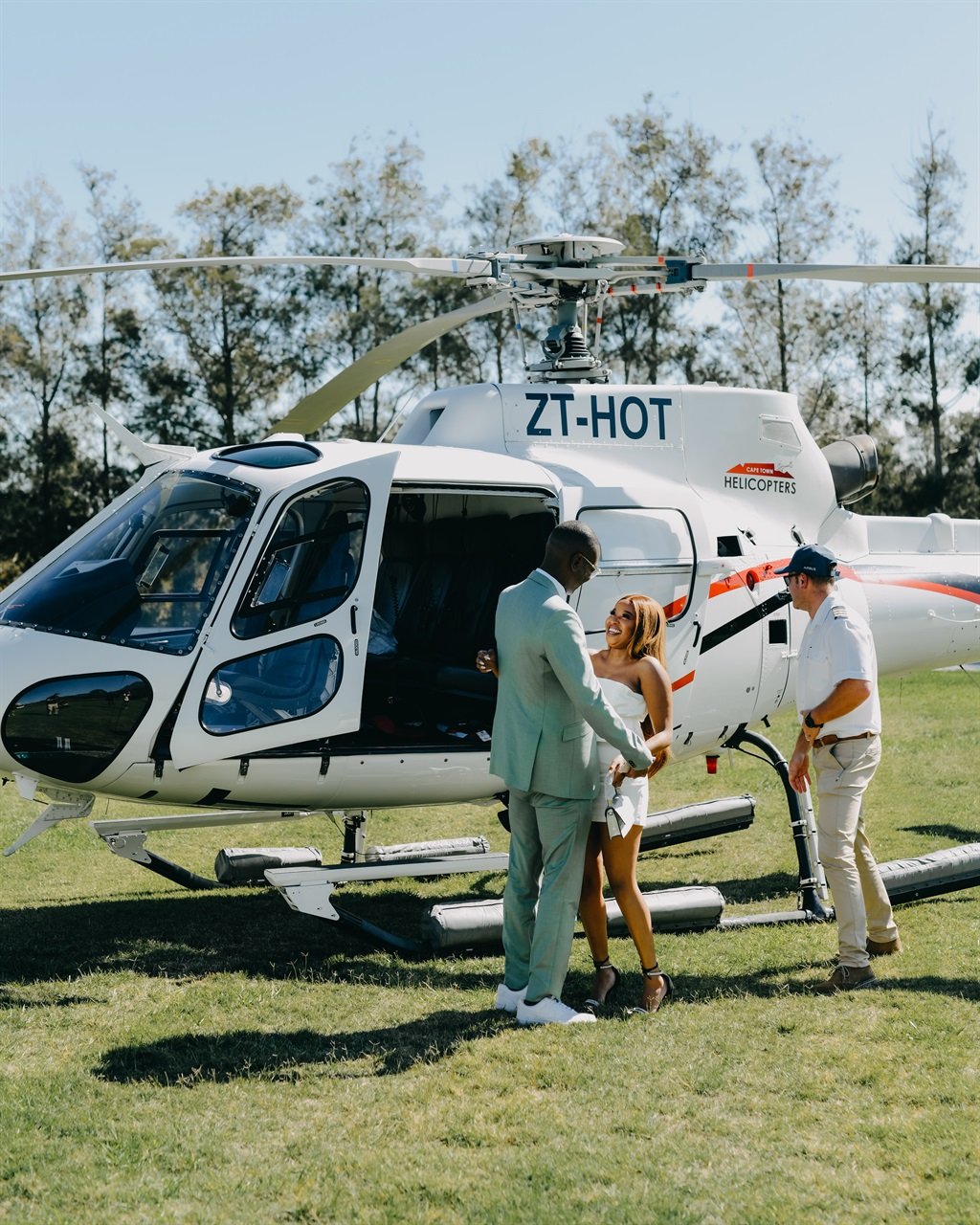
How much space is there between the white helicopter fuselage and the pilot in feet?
4.15

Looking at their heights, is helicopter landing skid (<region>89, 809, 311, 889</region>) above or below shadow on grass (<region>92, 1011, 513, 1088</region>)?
above

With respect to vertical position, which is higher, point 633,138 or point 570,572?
point 633,138

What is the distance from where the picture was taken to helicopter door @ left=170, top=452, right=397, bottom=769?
5.82 meters

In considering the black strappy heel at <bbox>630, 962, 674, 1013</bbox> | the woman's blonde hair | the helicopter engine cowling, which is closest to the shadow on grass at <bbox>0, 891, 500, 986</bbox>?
the black strappy heel at <bbox>630, 962, 674, 1013</bbox>

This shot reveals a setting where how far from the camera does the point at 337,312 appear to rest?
31062mm

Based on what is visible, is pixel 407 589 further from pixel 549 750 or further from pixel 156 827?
pixel 549 750

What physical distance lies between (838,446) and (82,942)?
5.34 meters

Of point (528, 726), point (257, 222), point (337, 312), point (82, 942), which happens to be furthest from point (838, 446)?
point (257, 222)

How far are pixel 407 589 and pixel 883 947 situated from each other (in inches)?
127

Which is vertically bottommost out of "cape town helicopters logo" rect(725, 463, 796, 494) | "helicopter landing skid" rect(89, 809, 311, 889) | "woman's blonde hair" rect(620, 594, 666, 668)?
"helicopter landing skid" rect(89, 809, 311, 889)

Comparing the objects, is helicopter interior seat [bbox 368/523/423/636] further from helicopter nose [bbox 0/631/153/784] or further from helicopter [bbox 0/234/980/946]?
helicopter nose [bbox 0/631/153/784]

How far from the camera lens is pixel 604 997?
17.8 ft

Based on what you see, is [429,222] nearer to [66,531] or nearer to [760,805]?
[66,531]

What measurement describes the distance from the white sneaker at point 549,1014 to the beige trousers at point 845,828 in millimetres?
1278
